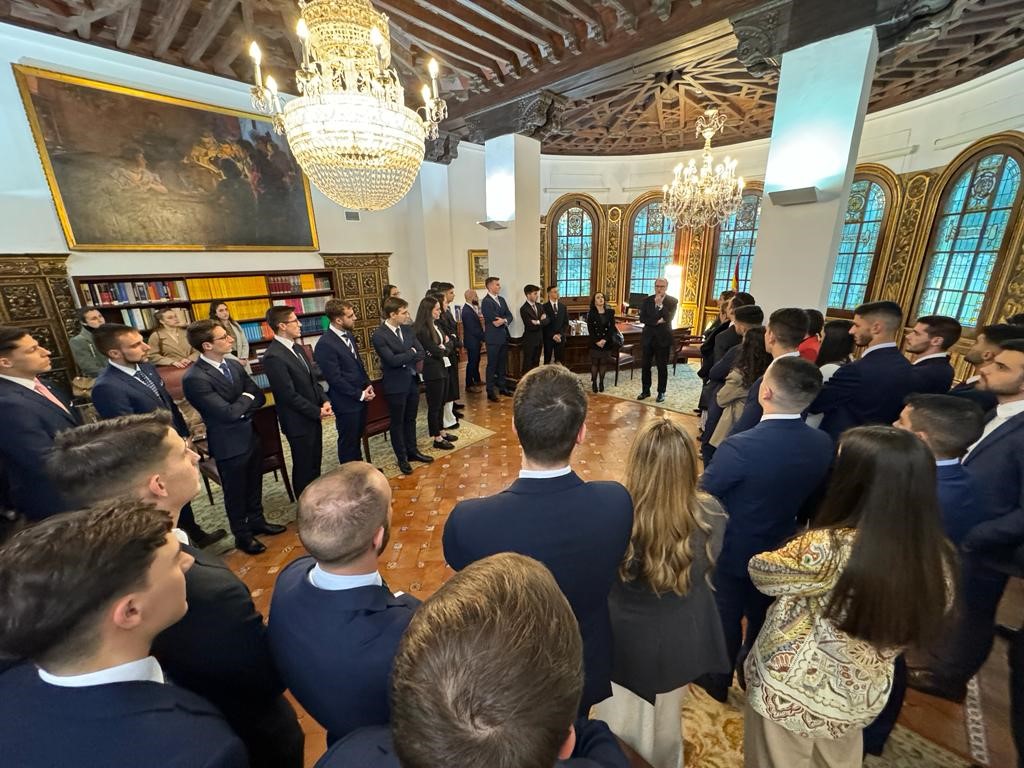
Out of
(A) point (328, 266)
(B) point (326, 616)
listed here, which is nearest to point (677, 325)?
(A) point (328, 266)

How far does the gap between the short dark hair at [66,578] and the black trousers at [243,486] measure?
7.07 ft

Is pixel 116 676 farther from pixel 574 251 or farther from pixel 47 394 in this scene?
pixel 574 251

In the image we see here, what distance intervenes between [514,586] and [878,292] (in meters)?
8.94

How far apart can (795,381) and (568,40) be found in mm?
4566

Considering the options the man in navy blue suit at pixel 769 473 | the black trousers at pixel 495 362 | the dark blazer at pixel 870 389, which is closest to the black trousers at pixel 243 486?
the man in navy blue suit at pixel 769 473

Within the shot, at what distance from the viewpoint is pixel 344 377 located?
3305 mm

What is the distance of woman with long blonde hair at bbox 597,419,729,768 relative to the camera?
1.15 metres

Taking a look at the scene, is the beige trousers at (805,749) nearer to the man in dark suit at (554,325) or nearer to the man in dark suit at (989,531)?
the man in dark suit at (989,531)

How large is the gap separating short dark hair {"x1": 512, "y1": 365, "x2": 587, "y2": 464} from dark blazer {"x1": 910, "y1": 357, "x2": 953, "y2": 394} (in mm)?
2466

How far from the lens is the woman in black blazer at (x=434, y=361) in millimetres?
4078

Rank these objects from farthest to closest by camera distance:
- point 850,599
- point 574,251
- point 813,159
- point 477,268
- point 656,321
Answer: point 574,251
point 477,268
point 656,321
point 813,159
point 850,599

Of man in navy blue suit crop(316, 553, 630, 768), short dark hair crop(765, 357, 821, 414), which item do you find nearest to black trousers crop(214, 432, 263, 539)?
man in navy blue suit crop(316, 553, 630, 768)

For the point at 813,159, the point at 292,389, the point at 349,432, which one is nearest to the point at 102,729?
the point at 292,389

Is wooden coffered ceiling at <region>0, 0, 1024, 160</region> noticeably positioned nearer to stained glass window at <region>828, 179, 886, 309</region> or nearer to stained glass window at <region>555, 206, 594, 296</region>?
stained glass window at <region>828, 179, 886, 309</region>
